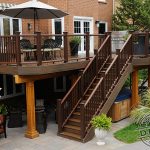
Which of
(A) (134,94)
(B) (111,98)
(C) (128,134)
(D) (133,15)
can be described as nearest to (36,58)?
(B) (111,98)

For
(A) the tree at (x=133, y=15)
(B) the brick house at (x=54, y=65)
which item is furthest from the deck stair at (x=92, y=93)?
(A) the tree at (x=133, y=15)

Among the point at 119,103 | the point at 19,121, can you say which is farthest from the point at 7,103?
the point at 119,103

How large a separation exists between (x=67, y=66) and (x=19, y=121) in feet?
10.5

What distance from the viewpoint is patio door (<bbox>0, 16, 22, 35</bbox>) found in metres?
16.6

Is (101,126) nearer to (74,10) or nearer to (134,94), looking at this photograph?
(134,94)

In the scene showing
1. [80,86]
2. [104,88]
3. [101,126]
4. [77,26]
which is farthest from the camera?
[77,26]

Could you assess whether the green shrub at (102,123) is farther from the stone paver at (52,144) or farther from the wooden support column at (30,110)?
the wooden support column at (30,110)

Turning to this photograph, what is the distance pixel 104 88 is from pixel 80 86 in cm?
110

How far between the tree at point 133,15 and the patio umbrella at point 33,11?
8641 millimetres

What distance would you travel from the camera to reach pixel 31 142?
1303 cm

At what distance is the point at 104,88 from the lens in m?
14.1

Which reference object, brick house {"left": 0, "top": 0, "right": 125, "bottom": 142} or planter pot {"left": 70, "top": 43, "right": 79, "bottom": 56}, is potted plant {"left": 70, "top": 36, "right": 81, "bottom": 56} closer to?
planter pot {"left": 70, "top": 43, "right": 79, "bottom": 56}

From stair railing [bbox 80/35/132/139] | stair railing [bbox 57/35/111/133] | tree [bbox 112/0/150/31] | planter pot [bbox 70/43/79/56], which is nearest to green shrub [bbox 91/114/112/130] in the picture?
stair railing [bbox 80/35/132/139]

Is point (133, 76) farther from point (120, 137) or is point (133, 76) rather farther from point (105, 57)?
point (120, 137)
